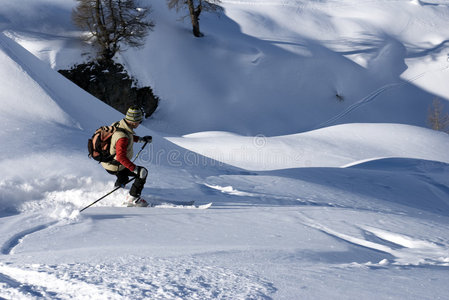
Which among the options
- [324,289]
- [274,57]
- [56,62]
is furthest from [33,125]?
[274,57]

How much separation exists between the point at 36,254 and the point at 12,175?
9.22 ft

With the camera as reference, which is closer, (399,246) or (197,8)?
(399,246)

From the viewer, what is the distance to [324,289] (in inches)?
108

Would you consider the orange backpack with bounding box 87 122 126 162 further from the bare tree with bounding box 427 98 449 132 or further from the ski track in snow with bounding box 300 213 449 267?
the bare tree with bounding box 427 98 449 132

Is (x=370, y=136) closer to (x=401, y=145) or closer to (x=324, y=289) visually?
(x=401, y=145)

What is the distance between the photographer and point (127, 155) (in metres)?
5.52

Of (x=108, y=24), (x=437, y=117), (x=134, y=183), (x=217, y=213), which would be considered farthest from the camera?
(x=437, y=117)

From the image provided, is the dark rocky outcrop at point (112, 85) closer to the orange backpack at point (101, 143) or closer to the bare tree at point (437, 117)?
the bare tree at point (437, 117)

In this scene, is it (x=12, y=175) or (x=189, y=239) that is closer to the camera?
(x=189, y=239)

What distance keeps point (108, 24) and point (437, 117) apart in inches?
824

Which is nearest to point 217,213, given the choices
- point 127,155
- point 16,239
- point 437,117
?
point 127,155

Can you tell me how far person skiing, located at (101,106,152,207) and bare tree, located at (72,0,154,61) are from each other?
1965 cm

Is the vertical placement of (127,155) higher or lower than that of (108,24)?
lower

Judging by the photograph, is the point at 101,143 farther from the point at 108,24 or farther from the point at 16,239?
the point at 108,24
